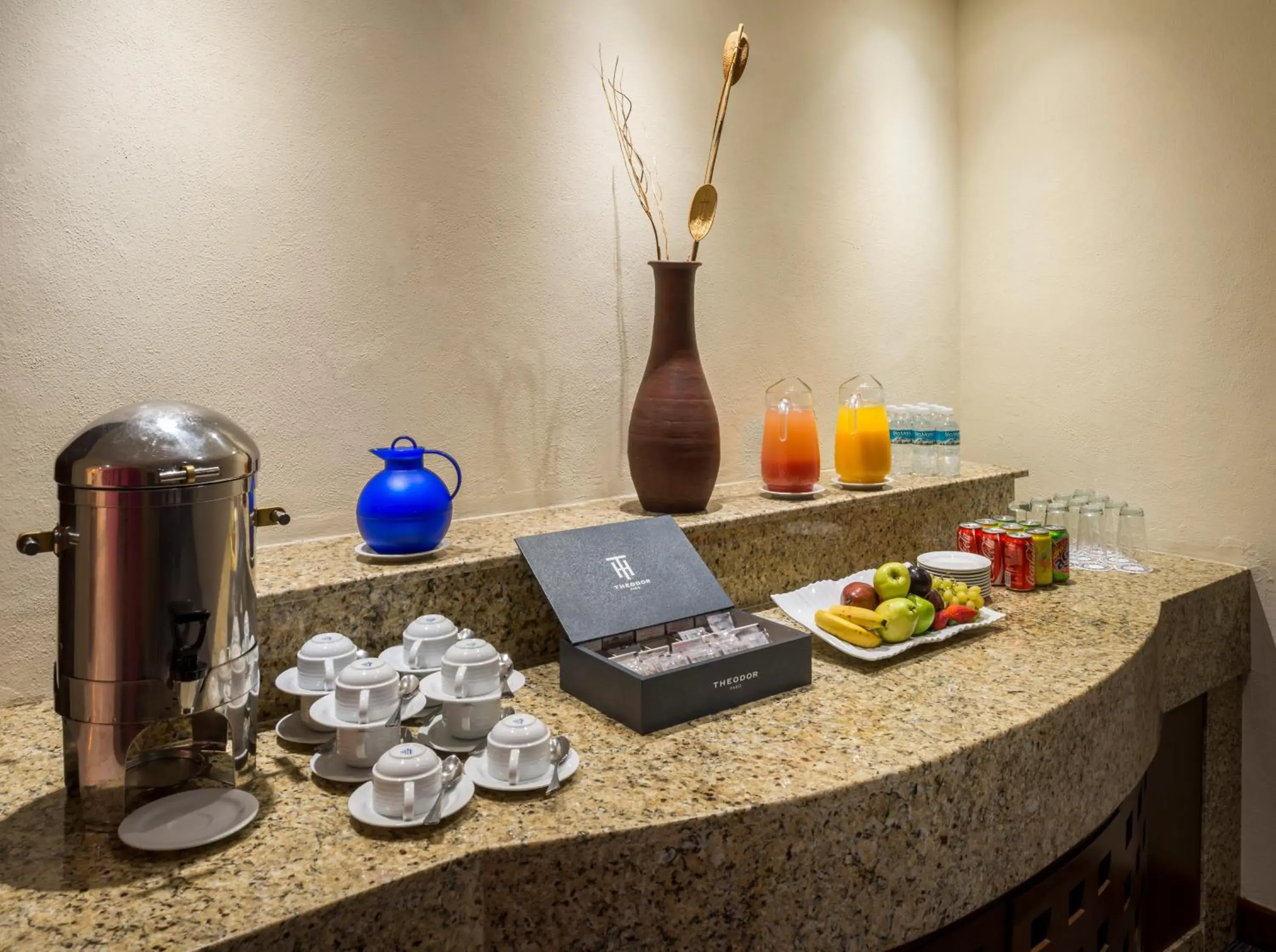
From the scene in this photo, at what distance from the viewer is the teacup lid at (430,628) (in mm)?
1113

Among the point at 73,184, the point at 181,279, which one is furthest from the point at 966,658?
the point at 73,184

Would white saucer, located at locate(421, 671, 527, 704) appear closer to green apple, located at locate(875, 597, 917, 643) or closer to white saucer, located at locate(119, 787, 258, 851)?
white saucer, located at locate(119, 787, 258, 851)

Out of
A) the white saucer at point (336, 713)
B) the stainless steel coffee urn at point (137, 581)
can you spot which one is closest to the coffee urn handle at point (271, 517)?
the stainless steel coffee urn at point (137, 581)

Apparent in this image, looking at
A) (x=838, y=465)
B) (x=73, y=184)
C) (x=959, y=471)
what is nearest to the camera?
(x=73, y=184)

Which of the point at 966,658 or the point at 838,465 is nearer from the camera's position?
the point at 966,658

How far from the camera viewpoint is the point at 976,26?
7.21ft

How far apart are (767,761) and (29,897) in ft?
2.27

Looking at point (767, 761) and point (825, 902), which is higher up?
point (767, 761)

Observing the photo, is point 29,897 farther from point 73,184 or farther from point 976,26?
point 976,26

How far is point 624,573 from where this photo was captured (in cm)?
130

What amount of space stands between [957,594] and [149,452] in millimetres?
1186

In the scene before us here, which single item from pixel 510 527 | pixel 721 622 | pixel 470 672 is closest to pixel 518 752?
pixel 470 672

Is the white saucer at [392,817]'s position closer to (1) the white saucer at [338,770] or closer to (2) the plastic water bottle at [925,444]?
(1) the white saucer at [338,770]

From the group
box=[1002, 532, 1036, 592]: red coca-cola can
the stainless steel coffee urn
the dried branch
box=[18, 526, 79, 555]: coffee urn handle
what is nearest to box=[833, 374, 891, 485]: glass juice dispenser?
box=[1002, 532, 1036, 592]: red coca-cola can
